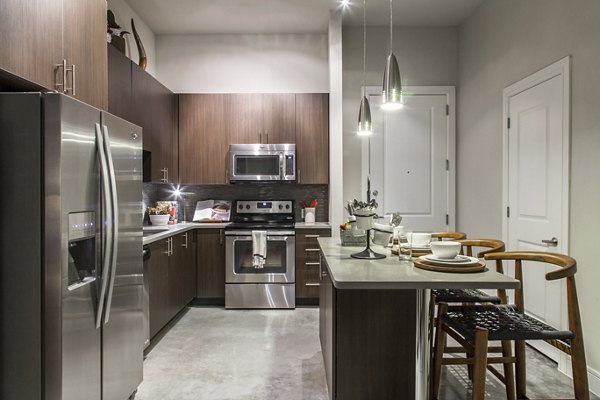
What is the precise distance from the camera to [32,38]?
1681 mm

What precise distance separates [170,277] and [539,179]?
3126mm

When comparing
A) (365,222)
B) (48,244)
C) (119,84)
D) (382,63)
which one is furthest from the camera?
(382,63)

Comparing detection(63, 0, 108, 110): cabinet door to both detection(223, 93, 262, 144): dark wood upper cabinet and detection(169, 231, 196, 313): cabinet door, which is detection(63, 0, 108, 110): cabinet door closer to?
detection(169, 231, 196, 313): cabinet door

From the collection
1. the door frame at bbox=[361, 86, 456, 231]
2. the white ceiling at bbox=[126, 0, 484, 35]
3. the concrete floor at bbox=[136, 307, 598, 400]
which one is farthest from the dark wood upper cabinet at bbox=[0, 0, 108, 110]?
the door frame at bbox=[361, 86, 456, 231]

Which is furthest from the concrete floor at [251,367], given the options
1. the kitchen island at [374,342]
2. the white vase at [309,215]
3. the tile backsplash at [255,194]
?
the tile backsplash at [255,194]

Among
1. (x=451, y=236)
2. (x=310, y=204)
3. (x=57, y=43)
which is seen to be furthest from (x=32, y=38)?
(x=310, y=204)

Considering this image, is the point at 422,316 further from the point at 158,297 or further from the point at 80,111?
the point at 158,297

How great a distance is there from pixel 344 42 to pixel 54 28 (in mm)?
3438

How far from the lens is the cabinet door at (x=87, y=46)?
196 centimetres

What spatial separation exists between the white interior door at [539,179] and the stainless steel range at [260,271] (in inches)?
83.9

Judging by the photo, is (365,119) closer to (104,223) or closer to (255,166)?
(255,166)

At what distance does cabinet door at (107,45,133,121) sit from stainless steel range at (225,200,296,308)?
1.66 metres

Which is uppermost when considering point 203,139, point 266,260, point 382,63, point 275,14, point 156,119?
point 275,14

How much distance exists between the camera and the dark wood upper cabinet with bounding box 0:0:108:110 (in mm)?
1573
